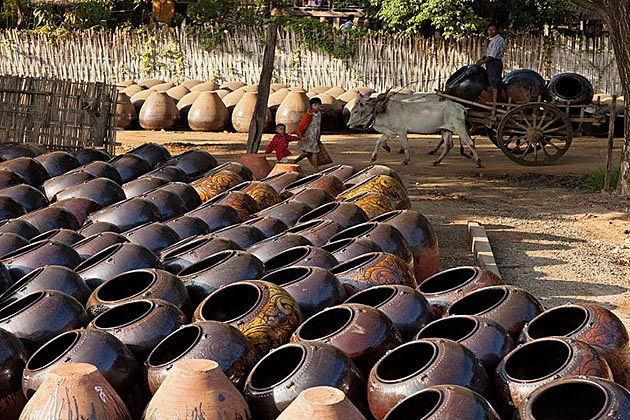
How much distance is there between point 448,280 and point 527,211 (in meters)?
6.24

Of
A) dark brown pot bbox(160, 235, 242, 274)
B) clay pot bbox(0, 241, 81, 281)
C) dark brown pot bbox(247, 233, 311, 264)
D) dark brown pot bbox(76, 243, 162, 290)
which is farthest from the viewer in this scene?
dark brown pot bbox(247, 233, 311, 264)

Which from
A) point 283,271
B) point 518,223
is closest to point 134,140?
point 518,223

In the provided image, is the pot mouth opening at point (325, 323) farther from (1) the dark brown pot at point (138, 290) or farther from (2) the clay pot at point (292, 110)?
(2) the clay pot at point (292, 110)

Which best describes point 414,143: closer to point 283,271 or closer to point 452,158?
point 452,158

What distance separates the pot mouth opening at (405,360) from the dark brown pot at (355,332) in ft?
0.59

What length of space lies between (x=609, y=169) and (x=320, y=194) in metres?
6.16

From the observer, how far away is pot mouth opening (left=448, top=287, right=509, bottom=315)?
16.8 ft

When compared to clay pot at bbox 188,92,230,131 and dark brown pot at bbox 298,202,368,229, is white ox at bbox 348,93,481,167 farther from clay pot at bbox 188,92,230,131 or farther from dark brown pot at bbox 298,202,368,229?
dark brown pot at bbox 298,202,368,229

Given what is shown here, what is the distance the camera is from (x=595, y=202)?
12.0 meters

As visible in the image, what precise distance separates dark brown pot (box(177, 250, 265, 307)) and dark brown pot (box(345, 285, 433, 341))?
0.76 m

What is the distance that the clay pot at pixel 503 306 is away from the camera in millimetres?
4824

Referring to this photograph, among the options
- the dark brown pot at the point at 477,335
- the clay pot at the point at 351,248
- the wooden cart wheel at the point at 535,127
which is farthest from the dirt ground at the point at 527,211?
the dark brown pot at the point at 477,335

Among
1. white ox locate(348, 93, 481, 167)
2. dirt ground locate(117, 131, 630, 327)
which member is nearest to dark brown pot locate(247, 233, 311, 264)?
dirt ground locate(117, 131, 630, 327)

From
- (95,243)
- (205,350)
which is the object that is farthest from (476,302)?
(95,243)
